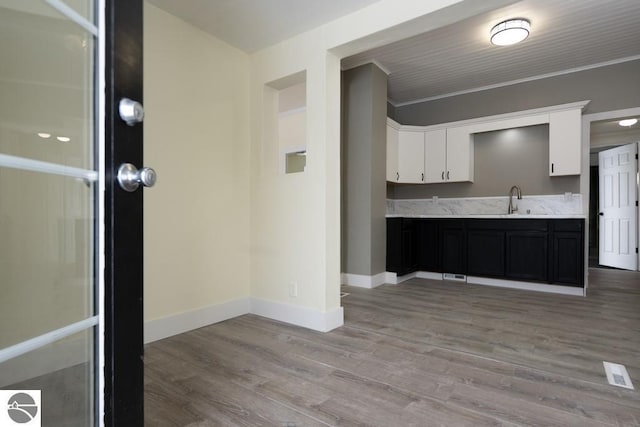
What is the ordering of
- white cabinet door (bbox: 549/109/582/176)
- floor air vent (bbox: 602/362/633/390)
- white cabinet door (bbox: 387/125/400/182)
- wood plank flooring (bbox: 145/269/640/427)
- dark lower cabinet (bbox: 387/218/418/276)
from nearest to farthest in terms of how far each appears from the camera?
1. wood plank flooring (bbox: 145/269/640/427)
2. floor air vent (bbox: 602/362/633/390)
3. white cabinet door (bbox: 549/109/582/176)
4. dark lower cabinet (bbox: 387/218/418/276)
5. white cabinet door (bbox: 387/125/400/182)

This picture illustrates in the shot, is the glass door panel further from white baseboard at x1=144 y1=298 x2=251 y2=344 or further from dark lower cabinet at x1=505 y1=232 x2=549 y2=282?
dark lower cabinet at x1=505 y1=232 x2=549 y2=282

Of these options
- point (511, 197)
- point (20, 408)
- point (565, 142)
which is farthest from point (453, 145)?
point (20, 408)

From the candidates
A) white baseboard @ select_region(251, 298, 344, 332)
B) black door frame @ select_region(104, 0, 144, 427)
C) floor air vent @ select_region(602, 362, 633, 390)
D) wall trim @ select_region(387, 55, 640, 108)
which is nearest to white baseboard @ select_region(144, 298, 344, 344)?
white baseboard @ select_region(251, 298, 344, 332)

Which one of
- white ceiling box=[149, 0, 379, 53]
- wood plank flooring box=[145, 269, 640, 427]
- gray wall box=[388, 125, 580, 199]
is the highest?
white ceiling box=[149, 0, 379, 53]

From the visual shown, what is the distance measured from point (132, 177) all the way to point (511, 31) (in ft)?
12.4

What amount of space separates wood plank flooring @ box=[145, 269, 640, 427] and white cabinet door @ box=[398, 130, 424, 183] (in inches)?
93.7

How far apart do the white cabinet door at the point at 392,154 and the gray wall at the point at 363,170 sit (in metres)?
0.35

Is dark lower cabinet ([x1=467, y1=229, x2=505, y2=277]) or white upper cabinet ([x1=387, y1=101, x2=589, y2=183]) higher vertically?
white upper cabinet ([x1=387, y1=101, x2=589, y2=183])

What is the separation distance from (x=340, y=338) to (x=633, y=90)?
15.4 feet

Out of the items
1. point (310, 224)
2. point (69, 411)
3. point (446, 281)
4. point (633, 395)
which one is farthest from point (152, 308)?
point (446, 281)

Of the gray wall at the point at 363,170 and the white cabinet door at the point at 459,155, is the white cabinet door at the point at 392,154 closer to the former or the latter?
the gray wall at the point at 363,170

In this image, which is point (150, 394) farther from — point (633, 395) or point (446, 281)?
point (446, 281)

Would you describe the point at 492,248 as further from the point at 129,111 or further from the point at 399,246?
the point at 129,111

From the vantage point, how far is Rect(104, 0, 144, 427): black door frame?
0.76m
